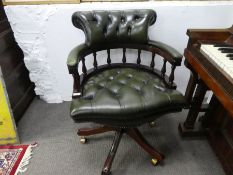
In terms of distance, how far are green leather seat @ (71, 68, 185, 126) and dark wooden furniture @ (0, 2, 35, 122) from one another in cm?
75

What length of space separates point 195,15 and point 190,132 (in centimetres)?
91

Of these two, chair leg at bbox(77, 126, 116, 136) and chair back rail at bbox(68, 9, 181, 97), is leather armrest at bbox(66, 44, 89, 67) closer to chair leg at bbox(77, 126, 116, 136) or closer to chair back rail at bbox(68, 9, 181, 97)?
chair back rail at bbox(68, 9, 181, 97)

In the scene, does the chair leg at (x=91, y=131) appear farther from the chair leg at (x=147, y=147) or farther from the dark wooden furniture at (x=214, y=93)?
the dark wooden furniture at (x=214, y=93)

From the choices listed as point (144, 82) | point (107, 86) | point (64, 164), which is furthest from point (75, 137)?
point (144, 82)

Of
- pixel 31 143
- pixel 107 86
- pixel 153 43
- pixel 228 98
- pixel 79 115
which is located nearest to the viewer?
pixel 228 98

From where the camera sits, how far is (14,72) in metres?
1.65

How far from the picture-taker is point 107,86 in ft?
4.00

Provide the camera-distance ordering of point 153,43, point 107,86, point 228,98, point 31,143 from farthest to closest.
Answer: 1. point 31,143
2. point 153,43
3. point 107,86
4. point 228,98

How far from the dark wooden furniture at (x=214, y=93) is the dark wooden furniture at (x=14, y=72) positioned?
133cm

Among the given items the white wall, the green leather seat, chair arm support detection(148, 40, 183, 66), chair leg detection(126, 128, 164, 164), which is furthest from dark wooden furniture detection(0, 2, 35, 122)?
chair arm support detection(148, 40, 183, 66)

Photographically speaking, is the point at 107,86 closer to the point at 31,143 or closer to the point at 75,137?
the point at 75,137

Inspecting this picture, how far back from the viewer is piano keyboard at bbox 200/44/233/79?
37.0 inches

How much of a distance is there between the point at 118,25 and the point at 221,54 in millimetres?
662

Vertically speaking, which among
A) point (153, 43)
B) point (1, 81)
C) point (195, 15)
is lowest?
point (1, 81)
